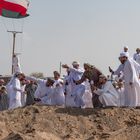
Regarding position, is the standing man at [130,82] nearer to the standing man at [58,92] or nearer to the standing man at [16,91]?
the standing man at [58,92]

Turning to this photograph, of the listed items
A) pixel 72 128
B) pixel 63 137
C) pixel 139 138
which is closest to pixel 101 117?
pixel 72 128

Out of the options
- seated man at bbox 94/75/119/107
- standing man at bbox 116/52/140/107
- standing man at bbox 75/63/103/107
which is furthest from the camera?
standing man at bbox 116/52/140/107

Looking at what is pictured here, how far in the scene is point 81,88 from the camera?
13.3m

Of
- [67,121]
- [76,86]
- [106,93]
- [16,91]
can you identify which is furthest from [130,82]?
[16,91]

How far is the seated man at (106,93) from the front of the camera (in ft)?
37.8

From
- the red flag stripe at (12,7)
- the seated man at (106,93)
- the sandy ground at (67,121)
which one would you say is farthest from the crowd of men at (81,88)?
the red flag stripe at (12,7)

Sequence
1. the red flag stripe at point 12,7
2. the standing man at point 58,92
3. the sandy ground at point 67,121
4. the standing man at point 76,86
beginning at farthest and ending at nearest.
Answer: the red flag stripe at point 12,7, the standing man at point 58,92, the standing man at point 76,86, the sandy ground at point 67,121

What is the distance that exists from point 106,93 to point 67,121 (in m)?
1.48

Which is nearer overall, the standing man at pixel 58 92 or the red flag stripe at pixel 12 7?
the standing man at pixel 58 92

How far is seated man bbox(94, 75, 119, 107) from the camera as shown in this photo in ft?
37.8

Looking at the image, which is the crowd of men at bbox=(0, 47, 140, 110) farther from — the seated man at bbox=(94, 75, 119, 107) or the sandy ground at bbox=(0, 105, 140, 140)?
the sandy ground at bbox=(0, 105, 140, 140)

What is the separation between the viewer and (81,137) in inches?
371

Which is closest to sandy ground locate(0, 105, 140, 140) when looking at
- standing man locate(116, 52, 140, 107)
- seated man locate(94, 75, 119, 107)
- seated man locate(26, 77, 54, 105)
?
seated man locate(94, 75, 119, 107)

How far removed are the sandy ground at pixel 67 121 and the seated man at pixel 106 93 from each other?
659mm
